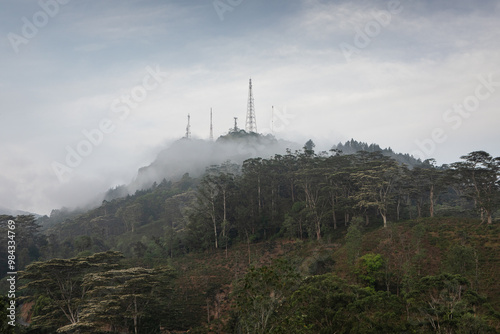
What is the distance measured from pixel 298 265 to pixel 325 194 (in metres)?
17.2

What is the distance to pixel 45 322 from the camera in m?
29.3

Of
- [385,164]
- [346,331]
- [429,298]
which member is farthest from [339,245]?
[346,331]

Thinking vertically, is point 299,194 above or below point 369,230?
above

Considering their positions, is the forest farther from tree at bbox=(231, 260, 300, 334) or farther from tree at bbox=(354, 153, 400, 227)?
tree at bbox=(354, 153, 400, 227)

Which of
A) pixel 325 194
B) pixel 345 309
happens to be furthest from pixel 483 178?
pixel 345 309

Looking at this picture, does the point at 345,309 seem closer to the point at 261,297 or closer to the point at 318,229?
the point at 261,297

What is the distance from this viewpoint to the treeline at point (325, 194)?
4460 centimetres

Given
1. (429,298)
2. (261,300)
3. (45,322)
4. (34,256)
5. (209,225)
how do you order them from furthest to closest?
A: (34,256)
(209,225)
(45,322)
(429,298)
(261,300)

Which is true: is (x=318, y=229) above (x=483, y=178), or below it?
below

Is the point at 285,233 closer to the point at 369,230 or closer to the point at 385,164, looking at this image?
the point at 369,230

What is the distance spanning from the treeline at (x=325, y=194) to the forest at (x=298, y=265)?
242mm

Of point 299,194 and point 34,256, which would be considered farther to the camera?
point 34,256

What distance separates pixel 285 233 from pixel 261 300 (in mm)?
39094

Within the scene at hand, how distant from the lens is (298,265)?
132ft
